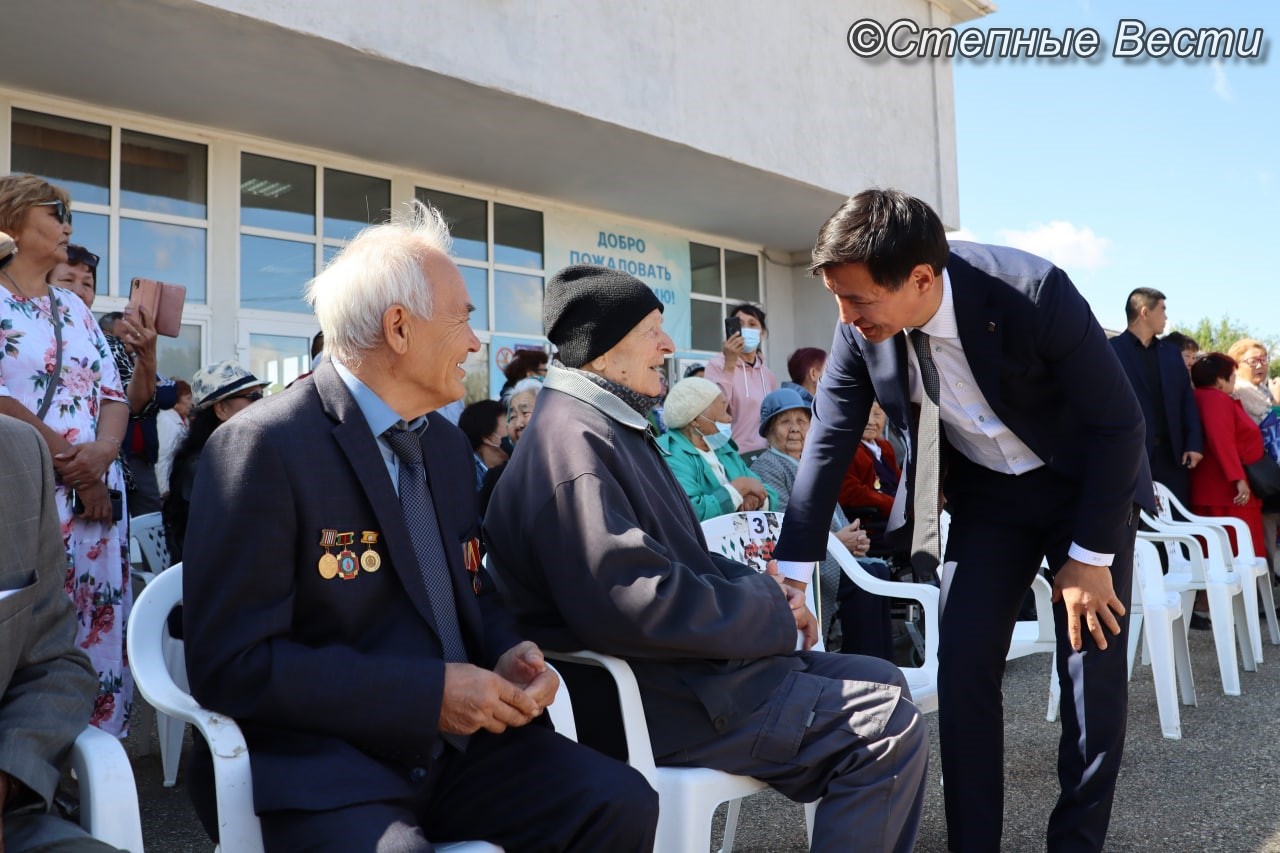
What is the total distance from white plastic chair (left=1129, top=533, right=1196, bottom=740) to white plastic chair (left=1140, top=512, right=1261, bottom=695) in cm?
36

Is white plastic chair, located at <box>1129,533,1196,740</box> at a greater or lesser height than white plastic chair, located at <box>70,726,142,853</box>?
lesser

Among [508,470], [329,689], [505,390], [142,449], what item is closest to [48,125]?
[142,449]

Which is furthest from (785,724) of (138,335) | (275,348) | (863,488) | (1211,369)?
(275,348)

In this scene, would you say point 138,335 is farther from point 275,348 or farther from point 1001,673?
point 275,348

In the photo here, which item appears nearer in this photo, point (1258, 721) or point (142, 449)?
point (1258, 721)

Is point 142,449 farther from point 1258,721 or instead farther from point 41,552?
point 1258,721

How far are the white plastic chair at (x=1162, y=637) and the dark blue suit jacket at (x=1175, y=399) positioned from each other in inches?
111

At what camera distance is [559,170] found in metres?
10.3

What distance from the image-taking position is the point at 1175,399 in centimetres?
763

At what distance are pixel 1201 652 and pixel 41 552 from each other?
6791 millimetres

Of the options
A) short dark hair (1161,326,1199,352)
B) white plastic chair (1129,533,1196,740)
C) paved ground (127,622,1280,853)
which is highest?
short dark hair (1161,326,1199,352)

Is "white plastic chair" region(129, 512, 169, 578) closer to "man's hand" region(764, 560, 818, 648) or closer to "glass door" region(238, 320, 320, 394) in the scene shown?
"man's hand" region(764, 560, 818, 648)

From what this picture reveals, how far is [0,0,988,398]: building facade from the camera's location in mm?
7340

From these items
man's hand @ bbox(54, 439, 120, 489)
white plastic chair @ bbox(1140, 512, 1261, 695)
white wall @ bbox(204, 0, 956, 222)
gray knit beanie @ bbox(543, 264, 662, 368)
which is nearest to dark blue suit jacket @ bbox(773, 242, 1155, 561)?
gray knit beanie @ bbox(543, 264, 662, 368)
